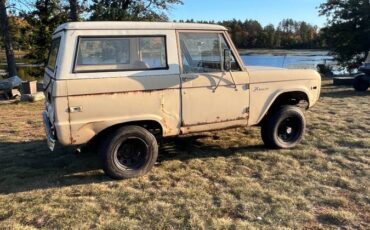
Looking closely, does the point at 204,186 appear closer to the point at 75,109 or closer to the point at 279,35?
the point at 75,109

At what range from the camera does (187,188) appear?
16.7 ft

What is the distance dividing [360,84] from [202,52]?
10.2m

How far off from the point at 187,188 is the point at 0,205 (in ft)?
6.98

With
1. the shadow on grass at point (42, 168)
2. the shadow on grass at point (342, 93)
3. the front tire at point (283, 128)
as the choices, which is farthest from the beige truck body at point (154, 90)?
the shadow on grass at point (342, 93)

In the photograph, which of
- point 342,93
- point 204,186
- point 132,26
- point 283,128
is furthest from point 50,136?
point 342,93

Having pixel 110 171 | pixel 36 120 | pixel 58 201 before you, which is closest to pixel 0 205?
pixel 58 201

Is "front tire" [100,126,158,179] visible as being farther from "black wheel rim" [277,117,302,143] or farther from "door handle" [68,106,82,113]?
"black wheel rim" [277,117,302,143]

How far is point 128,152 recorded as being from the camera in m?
5.52

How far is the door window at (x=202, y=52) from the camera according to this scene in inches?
224

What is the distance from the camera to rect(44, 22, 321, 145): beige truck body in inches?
195

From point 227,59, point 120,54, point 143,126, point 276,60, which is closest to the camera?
point 120,54

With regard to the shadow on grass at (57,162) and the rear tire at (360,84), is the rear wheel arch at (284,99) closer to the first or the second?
the shadow on grass at (57,162)

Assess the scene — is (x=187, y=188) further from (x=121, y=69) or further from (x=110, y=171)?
(x=121, y=69)

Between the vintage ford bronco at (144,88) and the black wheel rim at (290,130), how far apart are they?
0.94 feet
